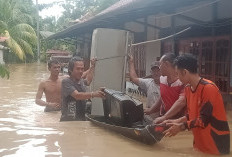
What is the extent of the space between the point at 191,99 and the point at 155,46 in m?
8.47

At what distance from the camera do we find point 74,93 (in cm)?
559

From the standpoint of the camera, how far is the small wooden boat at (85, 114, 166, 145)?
14.6 ft

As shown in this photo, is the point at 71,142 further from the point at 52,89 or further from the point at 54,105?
the point at 52,89

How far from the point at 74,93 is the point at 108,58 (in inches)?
46.5

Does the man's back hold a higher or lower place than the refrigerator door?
lower

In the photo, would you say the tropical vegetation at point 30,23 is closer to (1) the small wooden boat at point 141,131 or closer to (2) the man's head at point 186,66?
(1) the small wooden boat at point 141,131

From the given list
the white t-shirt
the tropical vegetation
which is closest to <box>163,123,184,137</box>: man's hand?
the white t-shirt

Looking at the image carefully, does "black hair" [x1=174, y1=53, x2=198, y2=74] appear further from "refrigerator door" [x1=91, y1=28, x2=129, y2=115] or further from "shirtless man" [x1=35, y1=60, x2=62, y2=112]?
"shirtless man" [x1=35, y1=60, x2=62, y2=112]

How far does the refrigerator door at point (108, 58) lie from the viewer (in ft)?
21.2

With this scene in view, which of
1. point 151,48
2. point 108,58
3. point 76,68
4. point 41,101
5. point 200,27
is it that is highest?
point 200,27

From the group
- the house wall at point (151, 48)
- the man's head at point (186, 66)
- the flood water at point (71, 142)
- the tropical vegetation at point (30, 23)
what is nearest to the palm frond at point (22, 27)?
the tropical vegetation at point (30, 23)

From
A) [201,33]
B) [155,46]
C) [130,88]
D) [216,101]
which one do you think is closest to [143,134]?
[216,101]

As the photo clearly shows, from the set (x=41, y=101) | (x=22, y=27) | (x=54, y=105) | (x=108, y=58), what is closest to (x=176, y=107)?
(x=108, y=58)

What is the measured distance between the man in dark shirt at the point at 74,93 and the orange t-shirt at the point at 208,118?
202 centimetres
